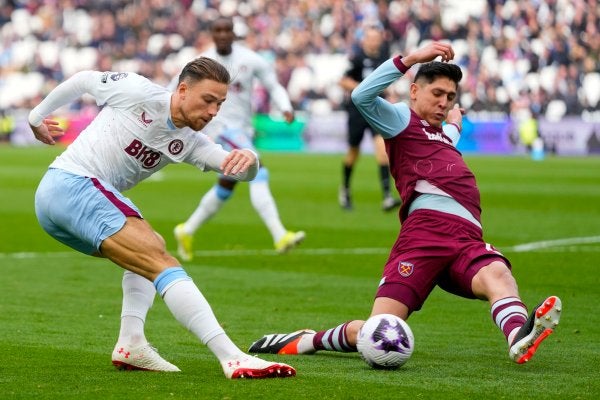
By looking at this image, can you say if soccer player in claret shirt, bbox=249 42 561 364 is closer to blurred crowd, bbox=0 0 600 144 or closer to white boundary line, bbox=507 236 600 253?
white boundary line, bbox=507 236 600 253

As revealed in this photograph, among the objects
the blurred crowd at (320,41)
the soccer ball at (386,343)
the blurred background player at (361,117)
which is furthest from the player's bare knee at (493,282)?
the blurred crowd at (320,41)

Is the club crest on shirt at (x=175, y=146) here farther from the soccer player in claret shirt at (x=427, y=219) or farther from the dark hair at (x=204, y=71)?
the soccer player in claret shirt at (x=427, y=219)

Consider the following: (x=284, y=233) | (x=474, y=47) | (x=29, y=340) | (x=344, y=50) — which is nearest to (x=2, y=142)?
(x=344, y=50)

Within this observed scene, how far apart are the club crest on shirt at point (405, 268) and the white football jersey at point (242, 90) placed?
257 inches

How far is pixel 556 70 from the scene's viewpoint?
3622 centimetres

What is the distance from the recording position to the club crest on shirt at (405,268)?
694cm

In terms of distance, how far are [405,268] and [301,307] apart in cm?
263

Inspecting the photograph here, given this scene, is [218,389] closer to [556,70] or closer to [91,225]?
[91,225]

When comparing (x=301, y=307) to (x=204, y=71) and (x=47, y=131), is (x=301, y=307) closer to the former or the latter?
(x=47, y=131)

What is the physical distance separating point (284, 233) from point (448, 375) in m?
6.69

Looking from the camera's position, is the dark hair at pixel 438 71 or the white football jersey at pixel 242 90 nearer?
the dark hair at pixel 438 71

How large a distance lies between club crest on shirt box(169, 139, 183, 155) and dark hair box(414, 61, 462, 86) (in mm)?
1595

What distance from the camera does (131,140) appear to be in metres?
6.56

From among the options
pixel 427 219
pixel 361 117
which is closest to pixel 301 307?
pixel 427 219
